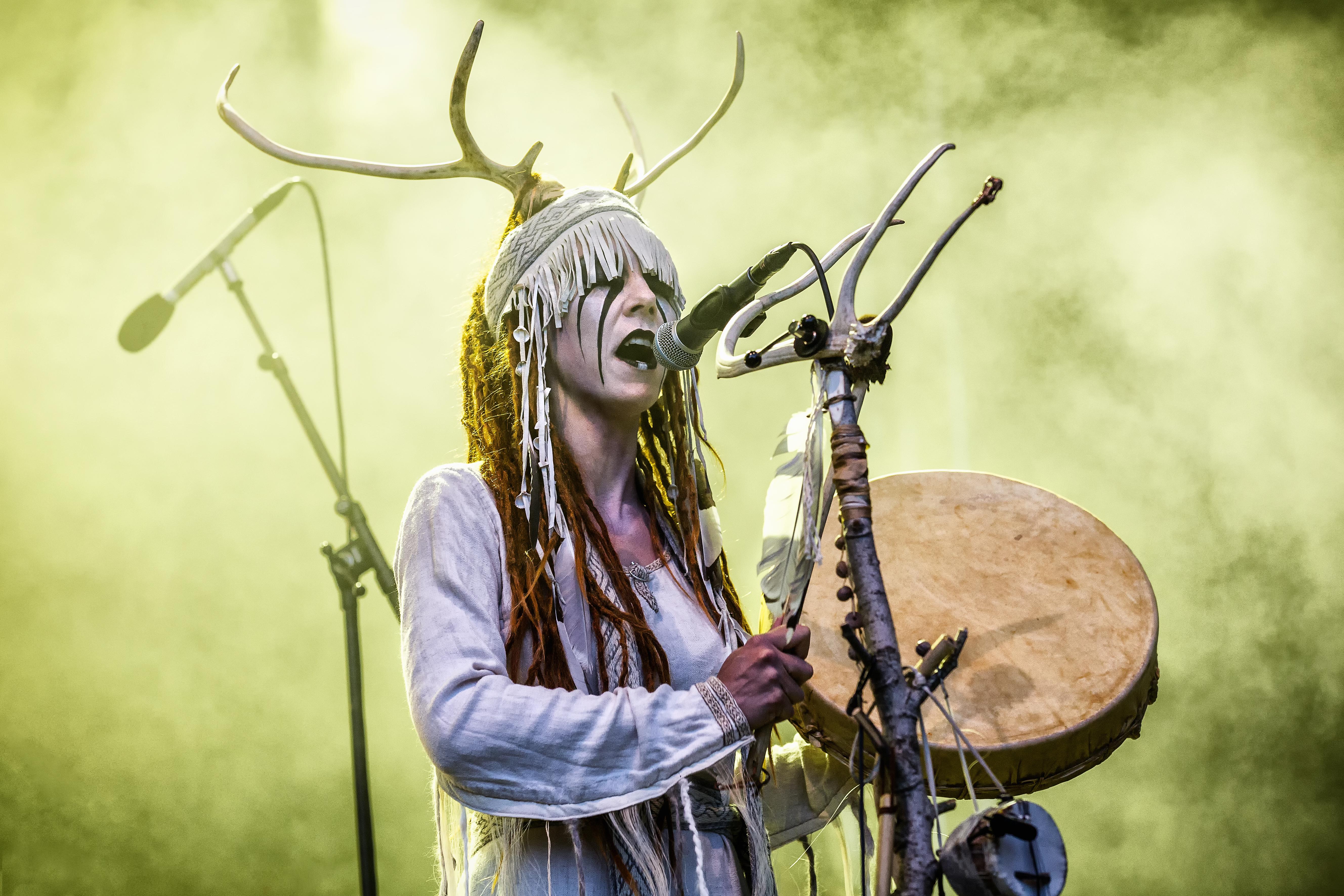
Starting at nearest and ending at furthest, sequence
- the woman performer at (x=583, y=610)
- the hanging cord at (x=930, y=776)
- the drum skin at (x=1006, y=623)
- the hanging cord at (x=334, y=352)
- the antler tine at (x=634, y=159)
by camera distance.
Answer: the hanging cord at (x=930, y=776)
the woman performer at (x=583, y=610)
the drum skin at (x=1006, y=623)
the antler tine at (x=634, y=159)
the hanging cord at (x=334, y=352)

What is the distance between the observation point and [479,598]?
1166 millimetres

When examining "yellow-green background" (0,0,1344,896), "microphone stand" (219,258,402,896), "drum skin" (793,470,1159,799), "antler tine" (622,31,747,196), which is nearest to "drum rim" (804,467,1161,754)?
"drum skin" (793,470,1159,799)

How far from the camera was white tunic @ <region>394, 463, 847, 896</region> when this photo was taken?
1032 mm

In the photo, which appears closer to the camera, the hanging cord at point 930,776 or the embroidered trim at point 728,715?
the hanging cord at point 930,776

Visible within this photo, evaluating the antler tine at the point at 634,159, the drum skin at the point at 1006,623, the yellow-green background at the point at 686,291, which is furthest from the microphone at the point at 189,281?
the drum skin at the point at 1006,623

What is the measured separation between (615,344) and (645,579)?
31cm

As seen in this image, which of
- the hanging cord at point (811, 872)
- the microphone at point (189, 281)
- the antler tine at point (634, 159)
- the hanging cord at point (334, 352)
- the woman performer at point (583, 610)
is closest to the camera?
the woman performer at point (583, 610)

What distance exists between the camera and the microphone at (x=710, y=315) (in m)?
1.04

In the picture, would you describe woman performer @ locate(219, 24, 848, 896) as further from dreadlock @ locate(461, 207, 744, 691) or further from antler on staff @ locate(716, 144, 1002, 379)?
antler on staff @ locate(716, 144, 1002, 379)

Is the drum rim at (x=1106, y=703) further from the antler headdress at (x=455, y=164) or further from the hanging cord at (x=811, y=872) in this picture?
the antler headdress at (x=455, y=164)

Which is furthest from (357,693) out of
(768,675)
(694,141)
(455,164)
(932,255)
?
(932,255)

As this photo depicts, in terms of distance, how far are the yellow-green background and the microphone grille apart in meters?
1.88

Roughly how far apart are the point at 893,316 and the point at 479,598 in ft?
1.79

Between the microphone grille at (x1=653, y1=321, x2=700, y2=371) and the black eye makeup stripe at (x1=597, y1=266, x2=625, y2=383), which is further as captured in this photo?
the black eye makeup stripe at (x1=597, y1=266, x2=625, y2=383)
